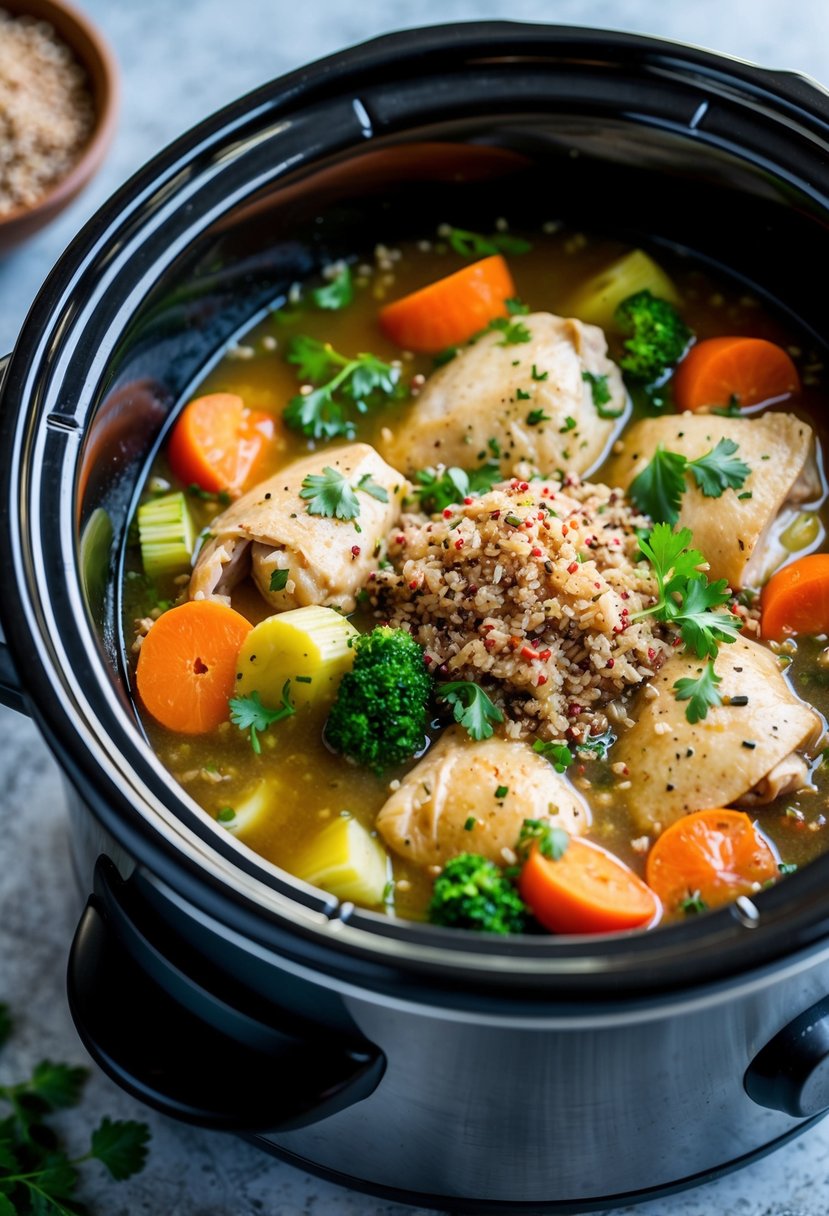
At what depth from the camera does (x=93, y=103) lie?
3.93 m

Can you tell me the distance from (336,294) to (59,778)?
4.51 feet

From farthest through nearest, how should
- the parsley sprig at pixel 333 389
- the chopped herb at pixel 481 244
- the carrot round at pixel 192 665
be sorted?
the chopped herb at pixel 481 244 → the parsley sprig at pixel 333 389 → the carrot round at pixel 192 665

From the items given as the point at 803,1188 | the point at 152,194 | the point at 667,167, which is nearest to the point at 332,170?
the point at 152,194

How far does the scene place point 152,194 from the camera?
2.75 metres

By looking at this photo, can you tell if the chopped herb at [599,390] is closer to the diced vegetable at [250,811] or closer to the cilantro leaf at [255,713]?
the cilantro leaf at [255,713]

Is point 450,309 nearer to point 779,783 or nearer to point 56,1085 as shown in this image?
point 779,783

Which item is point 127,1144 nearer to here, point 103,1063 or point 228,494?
point 103,1063

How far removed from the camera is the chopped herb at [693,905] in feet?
7.82

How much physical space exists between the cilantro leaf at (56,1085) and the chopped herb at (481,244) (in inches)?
84.0

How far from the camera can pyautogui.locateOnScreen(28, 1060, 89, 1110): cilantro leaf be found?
2.87 metres

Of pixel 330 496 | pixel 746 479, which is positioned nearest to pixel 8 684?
Answer: pixel 330 496

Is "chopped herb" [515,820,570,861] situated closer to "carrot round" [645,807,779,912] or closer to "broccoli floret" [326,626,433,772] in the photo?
"carrot round" [645,807,779,912]

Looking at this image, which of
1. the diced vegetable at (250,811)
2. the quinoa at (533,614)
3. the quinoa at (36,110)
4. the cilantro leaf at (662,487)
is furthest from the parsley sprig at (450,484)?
the quinoa at (36,110)

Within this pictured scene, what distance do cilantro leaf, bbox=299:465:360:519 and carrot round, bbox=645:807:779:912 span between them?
0.93 m
